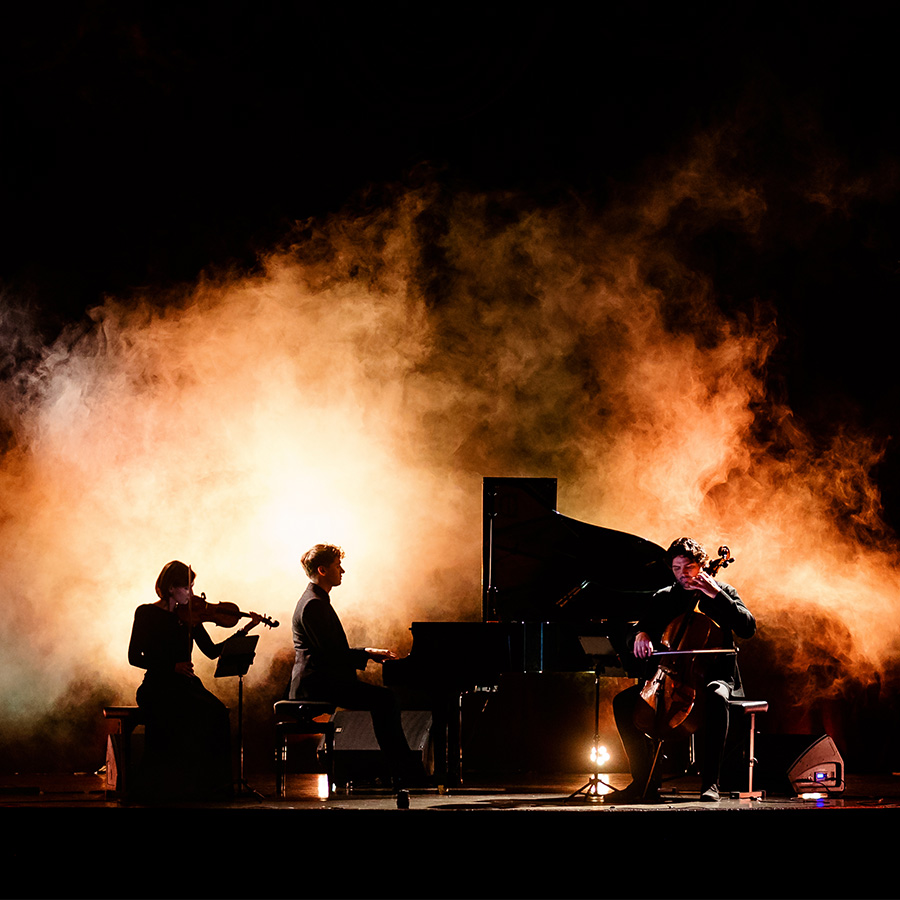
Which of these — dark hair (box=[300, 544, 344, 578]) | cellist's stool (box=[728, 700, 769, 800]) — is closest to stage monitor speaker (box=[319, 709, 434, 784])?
dark hair (box=[300, 544, 344, 578])

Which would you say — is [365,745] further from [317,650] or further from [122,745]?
[122,745]

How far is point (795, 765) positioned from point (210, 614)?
317cm

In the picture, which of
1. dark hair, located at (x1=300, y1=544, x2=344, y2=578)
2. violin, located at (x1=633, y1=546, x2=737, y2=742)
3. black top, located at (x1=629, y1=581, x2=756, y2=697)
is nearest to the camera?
violin, located at (x1=633, y1=546, x2=737, y2=742)

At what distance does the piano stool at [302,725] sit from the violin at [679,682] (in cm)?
165

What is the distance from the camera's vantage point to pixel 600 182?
8750mm

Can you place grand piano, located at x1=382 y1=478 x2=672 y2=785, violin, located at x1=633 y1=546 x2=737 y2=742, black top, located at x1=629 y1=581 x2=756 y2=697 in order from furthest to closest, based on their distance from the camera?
grand piano, located at x1=382 y1=478 x2=672 y2=785
black top, located at x1=629 y1=581 x2=756 y2=697
violin, located at x1=633 y1=546 x2=737 y2=742

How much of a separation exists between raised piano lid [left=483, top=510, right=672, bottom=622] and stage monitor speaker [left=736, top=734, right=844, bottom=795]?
3.25ft

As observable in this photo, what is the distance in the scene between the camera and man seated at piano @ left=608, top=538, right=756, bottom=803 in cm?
561

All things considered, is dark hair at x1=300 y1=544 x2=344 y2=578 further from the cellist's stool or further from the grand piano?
the cellist's stool

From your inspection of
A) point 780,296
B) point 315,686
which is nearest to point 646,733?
point 315,686

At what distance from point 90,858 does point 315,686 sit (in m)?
1.34

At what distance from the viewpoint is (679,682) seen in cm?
558

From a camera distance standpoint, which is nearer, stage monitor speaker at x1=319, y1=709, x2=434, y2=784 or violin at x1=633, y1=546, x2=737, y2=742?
violin at x1=633, y1=546, x2=737, y2=742

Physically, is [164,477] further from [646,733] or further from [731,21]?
[731,21]
